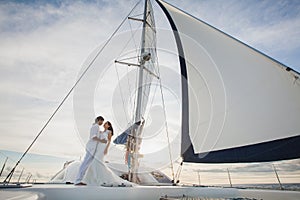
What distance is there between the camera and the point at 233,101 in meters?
3.47

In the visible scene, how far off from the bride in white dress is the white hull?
0.43 meters

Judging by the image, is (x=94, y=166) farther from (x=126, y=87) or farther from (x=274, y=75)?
(x=126, y=87)

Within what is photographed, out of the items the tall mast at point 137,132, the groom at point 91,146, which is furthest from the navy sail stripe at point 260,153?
the groom at point 91,146

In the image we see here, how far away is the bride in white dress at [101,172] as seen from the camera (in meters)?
2.43

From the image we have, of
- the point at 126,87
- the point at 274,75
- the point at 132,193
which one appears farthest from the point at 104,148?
the point at 126,87

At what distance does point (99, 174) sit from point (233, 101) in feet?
8.54

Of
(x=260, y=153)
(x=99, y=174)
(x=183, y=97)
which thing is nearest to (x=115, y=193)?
(x=99, y=174)

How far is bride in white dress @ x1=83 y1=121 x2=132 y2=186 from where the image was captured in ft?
7.98

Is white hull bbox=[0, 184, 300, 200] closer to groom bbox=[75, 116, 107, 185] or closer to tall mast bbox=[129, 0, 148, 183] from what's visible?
groom bbox=[75, 116, 107, 185]

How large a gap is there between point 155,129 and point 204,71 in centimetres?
199

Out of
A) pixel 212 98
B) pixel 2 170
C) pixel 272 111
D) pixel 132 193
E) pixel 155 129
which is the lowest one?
pixel 132 193

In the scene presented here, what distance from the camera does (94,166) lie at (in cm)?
254

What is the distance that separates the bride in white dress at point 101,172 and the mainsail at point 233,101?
209cm

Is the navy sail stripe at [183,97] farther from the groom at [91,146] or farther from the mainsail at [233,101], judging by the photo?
the groom at [91,146]
